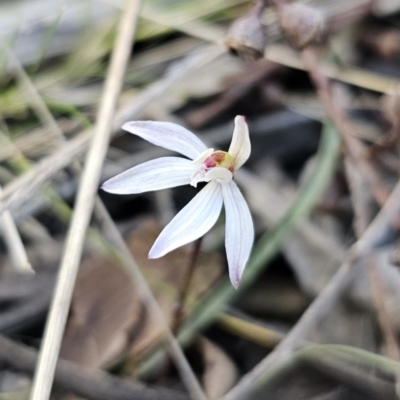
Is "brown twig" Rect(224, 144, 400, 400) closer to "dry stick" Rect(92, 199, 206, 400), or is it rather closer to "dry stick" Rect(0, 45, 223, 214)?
"dry stick" Rect(92, 199, 206, 400)

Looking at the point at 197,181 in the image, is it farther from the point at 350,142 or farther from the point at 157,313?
the point at 350,142

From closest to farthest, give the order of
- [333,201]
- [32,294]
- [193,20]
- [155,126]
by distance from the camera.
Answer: [155,126]
[32,294]
[333,201]
[193,20]

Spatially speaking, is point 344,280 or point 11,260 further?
point 11,260

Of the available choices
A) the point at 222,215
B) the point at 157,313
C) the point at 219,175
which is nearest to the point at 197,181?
the point at 219,175

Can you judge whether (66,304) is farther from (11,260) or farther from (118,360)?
(11,260)

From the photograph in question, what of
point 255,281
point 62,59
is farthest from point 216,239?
point 62,59

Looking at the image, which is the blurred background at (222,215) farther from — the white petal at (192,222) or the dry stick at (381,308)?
the white petal at (192,222)
